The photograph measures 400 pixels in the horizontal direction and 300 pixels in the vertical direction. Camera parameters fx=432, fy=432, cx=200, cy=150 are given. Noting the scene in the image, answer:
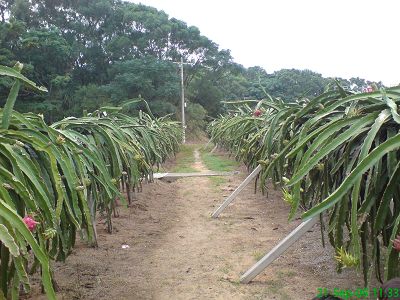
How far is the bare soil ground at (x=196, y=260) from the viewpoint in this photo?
316cm

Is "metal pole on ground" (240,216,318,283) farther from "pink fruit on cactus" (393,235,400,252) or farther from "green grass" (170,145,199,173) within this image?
"green grass" (170,145,199,173)

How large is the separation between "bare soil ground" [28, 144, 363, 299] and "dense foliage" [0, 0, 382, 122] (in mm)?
15412

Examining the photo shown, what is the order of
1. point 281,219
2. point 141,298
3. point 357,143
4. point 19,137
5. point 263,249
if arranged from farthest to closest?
point 281,219 → point 263,249 → point 141,298 → point 357,143 → point 19,137

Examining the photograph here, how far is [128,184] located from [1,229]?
10.9 feet

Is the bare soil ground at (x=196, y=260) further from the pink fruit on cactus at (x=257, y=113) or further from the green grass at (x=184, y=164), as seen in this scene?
the green grass at (x=184, y=164)

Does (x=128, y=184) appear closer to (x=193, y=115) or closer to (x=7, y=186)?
(x=7, y=186)

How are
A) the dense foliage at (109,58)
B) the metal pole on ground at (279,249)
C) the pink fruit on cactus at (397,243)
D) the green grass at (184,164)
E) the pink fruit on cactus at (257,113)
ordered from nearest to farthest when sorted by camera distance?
the pink fruit on cactus at (397,243), the metal pole on ground at (279,249), the pink fruit on cactus at (257,113), the green grass at (184,164), the dense foliage at (109,58)

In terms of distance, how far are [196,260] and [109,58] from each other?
23450 millimetres

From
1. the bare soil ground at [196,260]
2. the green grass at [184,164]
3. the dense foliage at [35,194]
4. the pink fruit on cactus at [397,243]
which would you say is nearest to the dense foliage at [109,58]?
the green grass at [184,164]

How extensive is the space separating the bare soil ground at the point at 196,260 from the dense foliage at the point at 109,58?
1541 centimetres

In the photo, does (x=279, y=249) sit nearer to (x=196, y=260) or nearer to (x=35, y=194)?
(x=196, y=260)

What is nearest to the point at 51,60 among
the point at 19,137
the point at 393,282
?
the point at 19,137

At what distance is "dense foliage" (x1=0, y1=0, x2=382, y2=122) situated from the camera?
22109mm

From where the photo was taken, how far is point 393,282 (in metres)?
1.63
